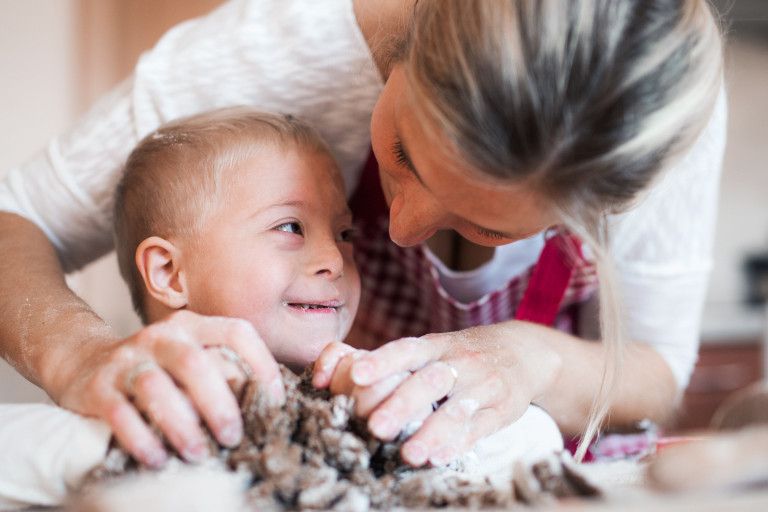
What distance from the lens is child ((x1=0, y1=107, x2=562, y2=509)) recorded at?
0.74 m

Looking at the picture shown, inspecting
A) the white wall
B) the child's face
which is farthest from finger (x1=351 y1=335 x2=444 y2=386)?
the white wall

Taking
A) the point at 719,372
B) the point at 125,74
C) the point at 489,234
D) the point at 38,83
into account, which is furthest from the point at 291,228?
the point at 719,372

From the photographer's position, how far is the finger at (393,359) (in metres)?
0.51

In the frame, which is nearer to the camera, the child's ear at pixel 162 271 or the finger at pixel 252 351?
the finger at pixel 252 351

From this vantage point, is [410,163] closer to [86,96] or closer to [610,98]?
[610,98]

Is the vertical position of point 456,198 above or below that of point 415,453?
above

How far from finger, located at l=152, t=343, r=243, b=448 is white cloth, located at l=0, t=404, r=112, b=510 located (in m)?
0.05

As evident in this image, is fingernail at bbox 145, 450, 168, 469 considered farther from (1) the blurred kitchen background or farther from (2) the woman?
(1) the blurred kitchen background

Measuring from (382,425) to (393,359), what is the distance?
0.06 metres

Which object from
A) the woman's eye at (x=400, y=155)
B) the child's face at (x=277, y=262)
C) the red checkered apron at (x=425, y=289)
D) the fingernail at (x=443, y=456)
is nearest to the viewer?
the fingernail at (x=443, y=456)

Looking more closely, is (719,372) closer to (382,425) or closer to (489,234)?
(489,234)

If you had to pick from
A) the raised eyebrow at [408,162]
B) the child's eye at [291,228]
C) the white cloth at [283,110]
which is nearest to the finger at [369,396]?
the raised eyebrow at [408,162]

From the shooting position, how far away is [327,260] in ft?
2.53

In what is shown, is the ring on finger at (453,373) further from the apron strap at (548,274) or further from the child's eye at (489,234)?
the apron strap at (548,274)
